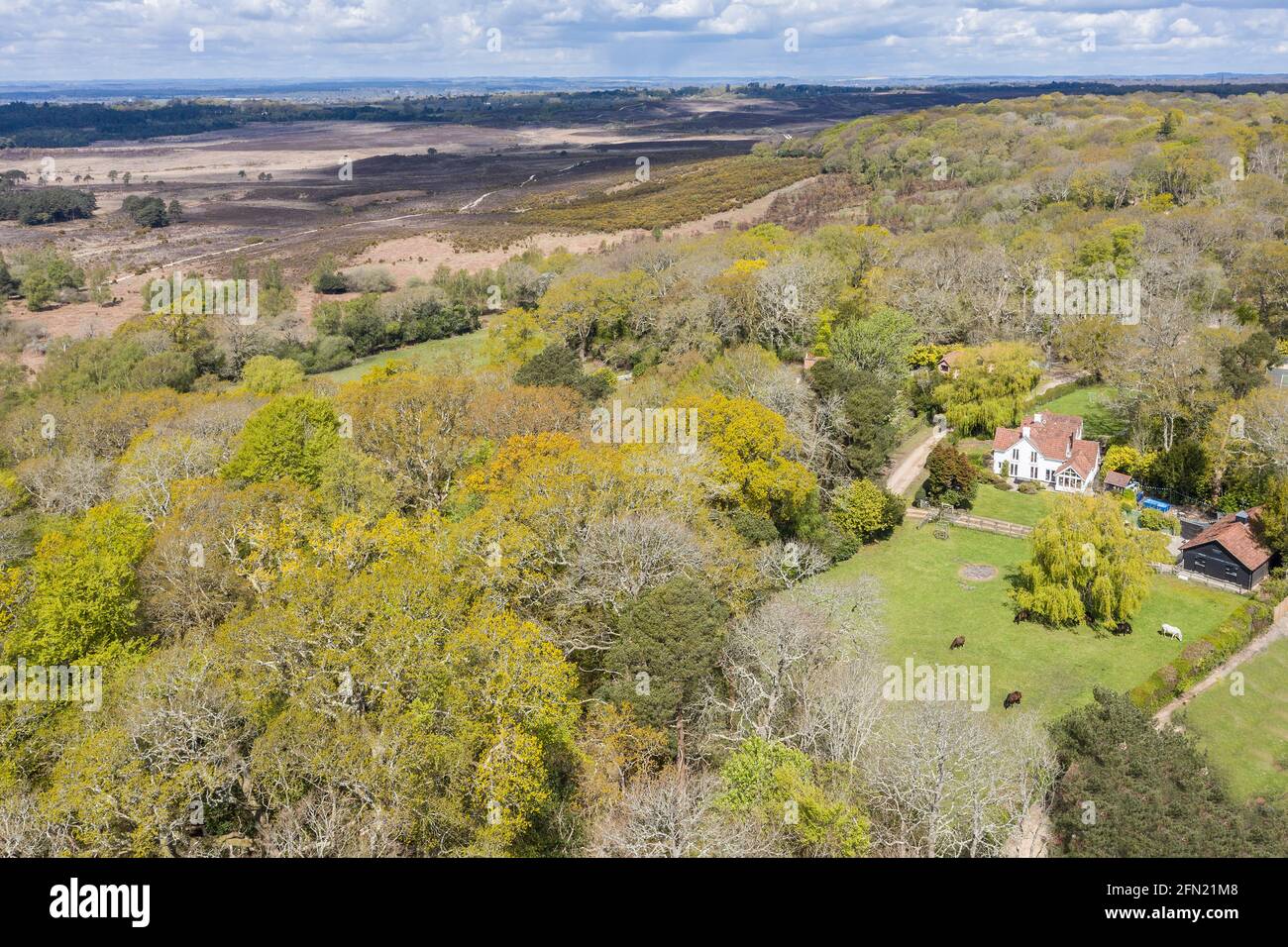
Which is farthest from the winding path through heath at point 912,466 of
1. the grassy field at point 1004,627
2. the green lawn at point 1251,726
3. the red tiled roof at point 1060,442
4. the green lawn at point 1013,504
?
the green lawn at point 1251,726

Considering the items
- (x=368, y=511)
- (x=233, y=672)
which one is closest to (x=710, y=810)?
(x=233, y=672)

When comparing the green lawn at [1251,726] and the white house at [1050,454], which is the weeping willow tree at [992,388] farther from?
the green lawn at [1251,726]

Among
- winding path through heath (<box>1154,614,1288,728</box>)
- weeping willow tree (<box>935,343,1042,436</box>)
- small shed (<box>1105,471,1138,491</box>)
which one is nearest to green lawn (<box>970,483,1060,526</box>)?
small shed (<box>1105,471,1138,491</box>)

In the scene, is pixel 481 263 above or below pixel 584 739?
above

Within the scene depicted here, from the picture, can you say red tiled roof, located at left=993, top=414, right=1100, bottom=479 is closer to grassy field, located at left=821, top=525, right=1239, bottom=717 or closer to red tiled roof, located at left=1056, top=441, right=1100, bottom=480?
red tiled roof, located at left=1056, top=441, right=1100, bottom=480

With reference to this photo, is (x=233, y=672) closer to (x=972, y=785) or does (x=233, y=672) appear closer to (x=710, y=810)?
(x=710, y=810)

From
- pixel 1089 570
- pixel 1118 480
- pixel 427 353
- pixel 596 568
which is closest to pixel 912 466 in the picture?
pixel 1118 480
